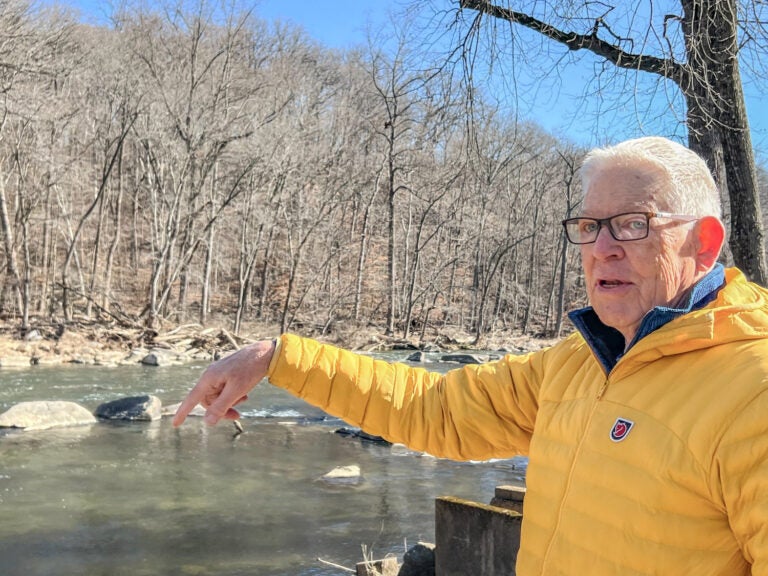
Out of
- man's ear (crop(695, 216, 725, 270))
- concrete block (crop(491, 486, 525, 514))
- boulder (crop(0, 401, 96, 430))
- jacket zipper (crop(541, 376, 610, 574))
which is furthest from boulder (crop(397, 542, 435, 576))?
boulder (crop(0, 401, 96, 430))

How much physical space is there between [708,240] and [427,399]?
89cm

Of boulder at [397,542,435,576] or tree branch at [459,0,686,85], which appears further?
boulder at [397,542,435,576]

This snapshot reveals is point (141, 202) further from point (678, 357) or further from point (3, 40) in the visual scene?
point (678, 357)

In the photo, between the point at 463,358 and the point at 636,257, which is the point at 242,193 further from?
the point at 636,257

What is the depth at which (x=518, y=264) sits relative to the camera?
4541 cm

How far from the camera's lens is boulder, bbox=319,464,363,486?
922 cm

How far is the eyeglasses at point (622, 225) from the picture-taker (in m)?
1.74

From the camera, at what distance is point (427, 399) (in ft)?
7.29

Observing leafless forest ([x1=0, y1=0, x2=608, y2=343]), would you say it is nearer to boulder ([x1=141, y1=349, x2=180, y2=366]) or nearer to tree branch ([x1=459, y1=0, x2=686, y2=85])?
boulder ([x1=141, y1=349, x2=180, y2=366])

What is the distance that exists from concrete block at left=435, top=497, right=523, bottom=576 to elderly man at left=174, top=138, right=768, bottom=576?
2.08 metres

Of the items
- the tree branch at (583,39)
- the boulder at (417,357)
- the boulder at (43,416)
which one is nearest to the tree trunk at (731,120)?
the tree branch at (583,39)

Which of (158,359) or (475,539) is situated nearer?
(475,539)

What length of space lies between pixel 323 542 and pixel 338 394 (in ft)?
17.3

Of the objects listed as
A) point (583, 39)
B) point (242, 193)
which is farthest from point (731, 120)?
point (242, 193)
